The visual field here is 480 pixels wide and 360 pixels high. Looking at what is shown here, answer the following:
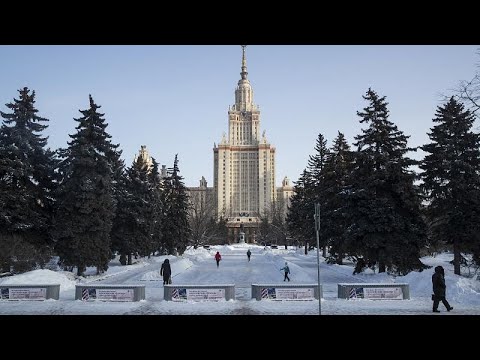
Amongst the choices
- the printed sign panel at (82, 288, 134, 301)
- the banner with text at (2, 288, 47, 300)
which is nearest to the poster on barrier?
the printed sign panel at (82, 288, 134, 301)

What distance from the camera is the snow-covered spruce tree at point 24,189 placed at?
2502 cm

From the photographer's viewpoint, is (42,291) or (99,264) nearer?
(42,291)

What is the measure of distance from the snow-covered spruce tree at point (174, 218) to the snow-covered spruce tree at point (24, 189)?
23.4m

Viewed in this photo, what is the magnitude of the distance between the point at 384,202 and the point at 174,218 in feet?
107

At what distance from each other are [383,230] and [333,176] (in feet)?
42.6

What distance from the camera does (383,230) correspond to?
25344 millimetres

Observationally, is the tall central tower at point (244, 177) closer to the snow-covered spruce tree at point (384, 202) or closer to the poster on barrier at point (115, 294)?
the snow-covered spruce tree at point (384, 202)

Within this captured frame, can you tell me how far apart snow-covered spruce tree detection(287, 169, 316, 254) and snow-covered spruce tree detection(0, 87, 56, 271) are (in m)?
25.6

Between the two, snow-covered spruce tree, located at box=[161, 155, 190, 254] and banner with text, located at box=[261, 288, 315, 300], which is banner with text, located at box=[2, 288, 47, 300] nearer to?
banner with text, located at box=[261, 288, 315, 300]

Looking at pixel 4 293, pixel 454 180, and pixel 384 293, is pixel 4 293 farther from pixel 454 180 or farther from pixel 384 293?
pixel 454 180

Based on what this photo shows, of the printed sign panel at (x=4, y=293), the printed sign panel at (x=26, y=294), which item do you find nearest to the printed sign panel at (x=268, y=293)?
the printed sign panel at (x=26, y=294)
